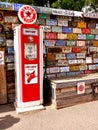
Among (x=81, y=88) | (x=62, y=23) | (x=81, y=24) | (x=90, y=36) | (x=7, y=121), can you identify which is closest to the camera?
(x=7, y=121)

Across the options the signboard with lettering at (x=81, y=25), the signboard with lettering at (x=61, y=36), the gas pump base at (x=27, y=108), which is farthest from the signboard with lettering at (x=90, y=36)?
the gas pump base at (x=27, y=108)

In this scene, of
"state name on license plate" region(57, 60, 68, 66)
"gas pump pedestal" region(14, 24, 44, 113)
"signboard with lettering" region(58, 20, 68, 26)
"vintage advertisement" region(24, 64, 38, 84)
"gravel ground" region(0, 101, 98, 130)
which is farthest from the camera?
"state name on license plate" region(57, 60, 68, 66)

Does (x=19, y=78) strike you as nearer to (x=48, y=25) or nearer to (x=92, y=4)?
(x=48, y=25)

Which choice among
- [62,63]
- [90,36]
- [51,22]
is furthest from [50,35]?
[90,36]

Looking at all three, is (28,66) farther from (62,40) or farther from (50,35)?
(62,40)

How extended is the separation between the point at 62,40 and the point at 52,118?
252cm

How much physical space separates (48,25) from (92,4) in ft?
30.4

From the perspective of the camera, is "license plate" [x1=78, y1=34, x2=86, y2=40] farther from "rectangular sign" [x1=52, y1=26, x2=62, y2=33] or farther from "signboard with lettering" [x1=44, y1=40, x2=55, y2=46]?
"signboard with lettering" [x1=44, y1=40, x2=55, y2=46]

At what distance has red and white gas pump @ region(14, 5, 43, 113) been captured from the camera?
17.0 ft

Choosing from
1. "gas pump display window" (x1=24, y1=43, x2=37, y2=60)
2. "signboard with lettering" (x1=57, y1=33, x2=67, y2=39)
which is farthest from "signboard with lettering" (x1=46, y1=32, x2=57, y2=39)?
"gas pump display window" (x1=24, y1=43, x2=37, y2=60)

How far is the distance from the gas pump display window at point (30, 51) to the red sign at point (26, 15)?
1.83 feet

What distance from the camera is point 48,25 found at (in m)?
6.30

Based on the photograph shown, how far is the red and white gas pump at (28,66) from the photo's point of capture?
17.0 ft

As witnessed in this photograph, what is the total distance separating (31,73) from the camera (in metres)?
5.33
